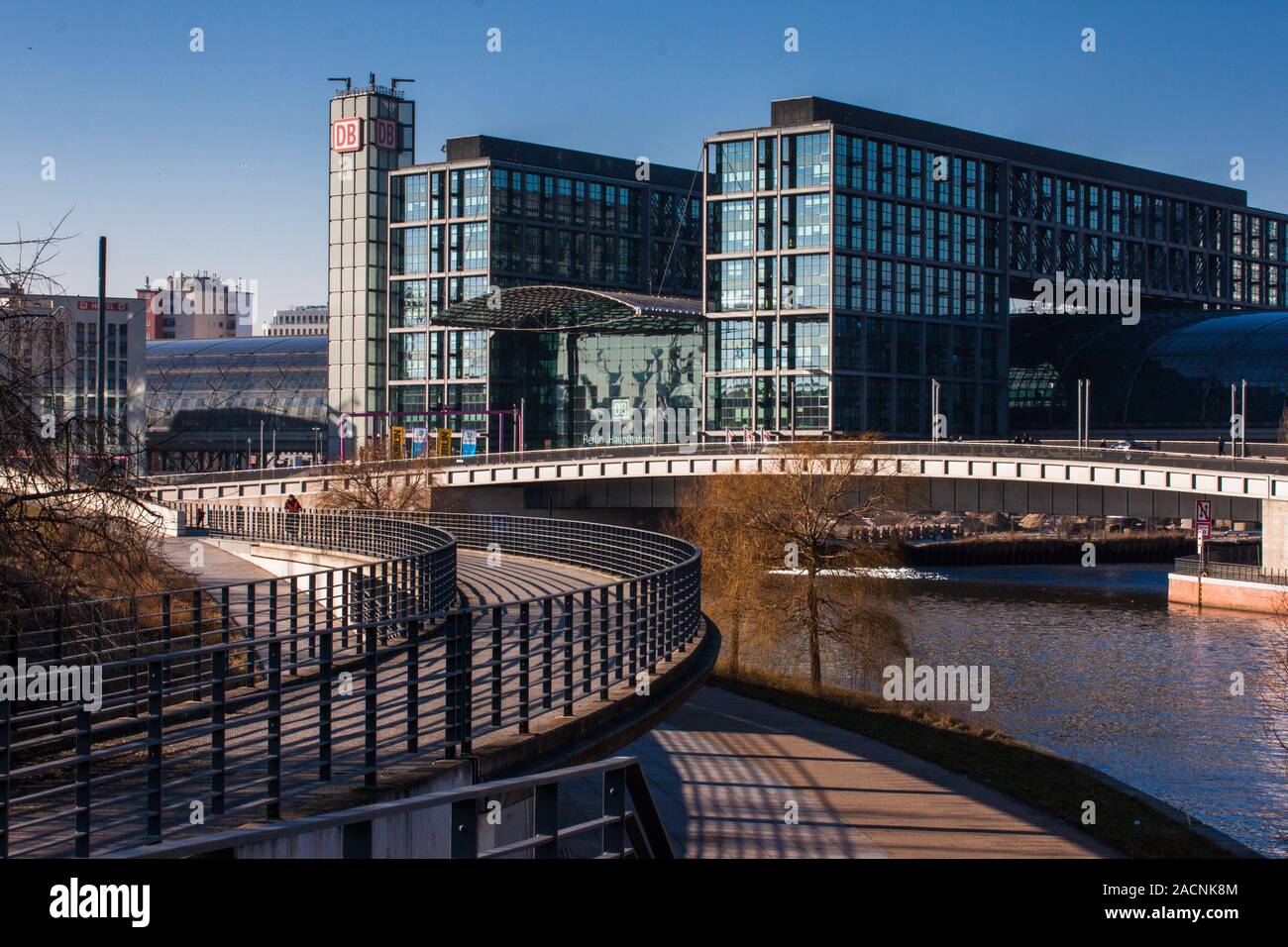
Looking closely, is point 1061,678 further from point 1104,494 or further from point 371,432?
point 371,432

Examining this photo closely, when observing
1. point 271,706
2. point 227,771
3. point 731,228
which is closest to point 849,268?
point 731,228

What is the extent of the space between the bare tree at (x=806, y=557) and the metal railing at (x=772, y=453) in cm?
166

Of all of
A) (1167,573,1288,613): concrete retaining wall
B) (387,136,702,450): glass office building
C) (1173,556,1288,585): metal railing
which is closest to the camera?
(1167,573,1288,613): concrete retaining wall

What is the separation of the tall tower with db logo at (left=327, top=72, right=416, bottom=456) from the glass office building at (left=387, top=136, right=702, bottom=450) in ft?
3.18

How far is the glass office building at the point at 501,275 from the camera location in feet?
350

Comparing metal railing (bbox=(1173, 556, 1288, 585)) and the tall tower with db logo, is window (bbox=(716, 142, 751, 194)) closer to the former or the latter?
the tall tower with db logo

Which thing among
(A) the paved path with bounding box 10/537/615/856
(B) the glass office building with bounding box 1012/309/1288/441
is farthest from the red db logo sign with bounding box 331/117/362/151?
(A) the paved path with bounding box 10/537/615/856

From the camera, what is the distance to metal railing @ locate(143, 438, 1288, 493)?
5647cm

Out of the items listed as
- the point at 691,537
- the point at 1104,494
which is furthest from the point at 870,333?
the point at 691,537

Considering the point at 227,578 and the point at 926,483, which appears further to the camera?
the point at 926,483

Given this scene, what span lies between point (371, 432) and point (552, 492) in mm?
35919

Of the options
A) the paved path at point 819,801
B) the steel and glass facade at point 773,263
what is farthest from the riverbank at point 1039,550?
the paved path at point 819,801

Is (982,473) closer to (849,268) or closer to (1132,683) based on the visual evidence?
(1132,683)
